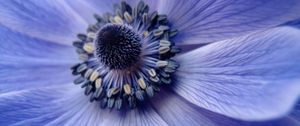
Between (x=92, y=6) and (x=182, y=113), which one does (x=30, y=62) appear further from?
(x=182, y=113)

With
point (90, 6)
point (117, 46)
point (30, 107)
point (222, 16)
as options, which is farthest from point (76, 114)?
point (222, 16)

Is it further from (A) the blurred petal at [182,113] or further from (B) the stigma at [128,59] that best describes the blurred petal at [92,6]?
(A) the blurred petal at [182,113]

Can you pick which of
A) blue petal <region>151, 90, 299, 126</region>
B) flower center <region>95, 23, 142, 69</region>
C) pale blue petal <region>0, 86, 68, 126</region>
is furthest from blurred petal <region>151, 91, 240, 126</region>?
pale blue petal <region>0, 86, 68, 126</region>

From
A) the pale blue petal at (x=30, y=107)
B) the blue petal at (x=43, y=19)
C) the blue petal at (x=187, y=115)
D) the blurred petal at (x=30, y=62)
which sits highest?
the blue petal at (x=43, y=19)

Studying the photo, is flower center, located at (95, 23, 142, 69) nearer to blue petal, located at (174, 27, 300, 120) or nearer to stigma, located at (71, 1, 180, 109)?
stigma, located at (71, 1, 180, 109)

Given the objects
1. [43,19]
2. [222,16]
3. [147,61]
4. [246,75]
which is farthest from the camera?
[43,19]

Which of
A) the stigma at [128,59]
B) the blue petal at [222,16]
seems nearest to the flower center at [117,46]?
the stigma at [128,59]
